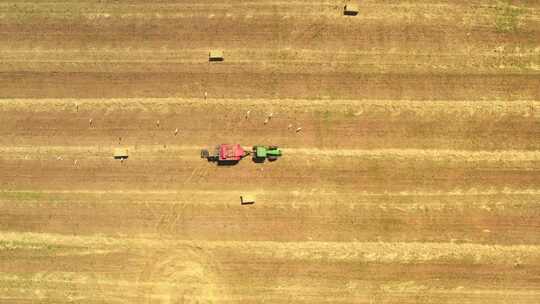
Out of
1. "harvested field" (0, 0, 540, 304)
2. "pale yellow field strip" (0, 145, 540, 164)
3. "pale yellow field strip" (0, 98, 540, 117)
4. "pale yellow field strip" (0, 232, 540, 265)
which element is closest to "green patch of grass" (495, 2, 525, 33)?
"harvested field" (0, 0, 540, 304)

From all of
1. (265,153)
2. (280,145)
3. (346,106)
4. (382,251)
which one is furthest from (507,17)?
(265,153)

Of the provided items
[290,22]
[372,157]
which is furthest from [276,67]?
[372,157]

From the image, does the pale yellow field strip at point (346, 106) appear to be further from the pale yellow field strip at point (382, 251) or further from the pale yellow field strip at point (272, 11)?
the pale yellow field strip at point (382, 251)

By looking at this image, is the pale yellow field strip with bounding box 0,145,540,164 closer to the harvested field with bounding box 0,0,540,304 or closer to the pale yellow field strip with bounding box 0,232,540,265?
the harvested field with bounding box 0,0,540,304

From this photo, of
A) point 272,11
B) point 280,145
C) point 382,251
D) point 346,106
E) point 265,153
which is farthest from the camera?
point 272,11

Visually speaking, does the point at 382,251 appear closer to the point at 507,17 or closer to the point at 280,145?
the point at 280,145
